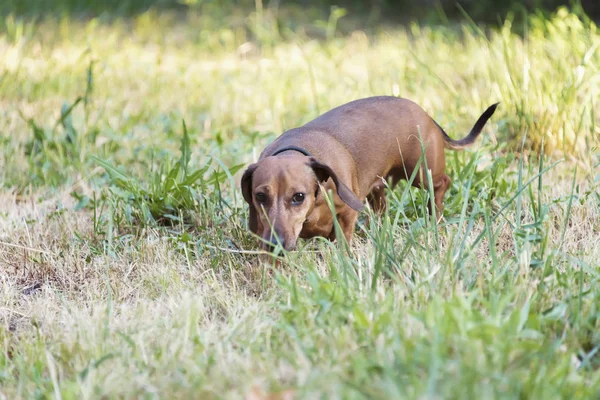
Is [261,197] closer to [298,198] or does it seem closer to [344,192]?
[298,198]

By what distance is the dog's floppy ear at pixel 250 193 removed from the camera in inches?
122

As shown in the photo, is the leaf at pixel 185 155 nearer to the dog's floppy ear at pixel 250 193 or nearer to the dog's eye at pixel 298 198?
the dog's floppy ear at pixel 250 193

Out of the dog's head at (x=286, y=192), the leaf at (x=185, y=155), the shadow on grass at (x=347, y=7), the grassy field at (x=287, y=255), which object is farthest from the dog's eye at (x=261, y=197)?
the shadow on grass at (x=347, y=7)

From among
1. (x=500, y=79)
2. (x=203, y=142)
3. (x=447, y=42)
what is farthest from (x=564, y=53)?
(x=203, y=142)

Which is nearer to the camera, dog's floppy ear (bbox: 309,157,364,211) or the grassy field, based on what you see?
the grassy field

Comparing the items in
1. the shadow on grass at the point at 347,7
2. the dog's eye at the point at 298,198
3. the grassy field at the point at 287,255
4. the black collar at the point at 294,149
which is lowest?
the grassy field at the point at 287,255

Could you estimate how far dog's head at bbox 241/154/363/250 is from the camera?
295cm

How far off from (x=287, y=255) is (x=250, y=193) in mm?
438

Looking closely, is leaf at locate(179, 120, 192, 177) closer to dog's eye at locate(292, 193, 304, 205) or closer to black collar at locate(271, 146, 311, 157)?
black collar at locate(271, 146, 311, 157)

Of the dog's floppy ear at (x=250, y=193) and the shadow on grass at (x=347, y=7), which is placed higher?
the shadow on grass at (x=347, y=7)

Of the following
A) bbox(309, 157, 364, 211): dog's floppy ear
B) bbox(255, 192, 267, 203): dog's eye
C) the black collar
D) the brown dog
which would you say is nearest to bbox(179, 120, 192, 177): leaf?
the brown dog

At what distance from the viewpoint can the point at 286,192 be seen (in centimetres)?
300

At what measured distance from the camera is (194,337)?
7.43 ft

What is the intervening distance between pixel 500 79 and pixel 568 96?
55 cm
